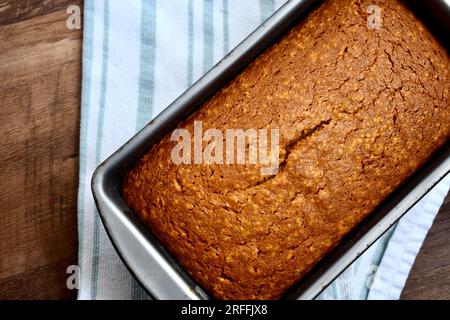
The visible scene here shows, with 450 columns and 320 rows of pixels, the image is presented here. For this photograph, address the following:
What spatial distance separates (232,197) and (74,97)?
570 mm

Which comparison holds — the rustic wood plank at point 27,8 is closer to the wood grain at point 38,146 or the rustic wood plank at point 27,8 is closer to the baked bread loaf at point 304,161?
the wood grain at point 38,146

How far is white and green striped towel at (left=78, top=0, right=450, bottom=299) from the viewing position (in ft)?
4.07

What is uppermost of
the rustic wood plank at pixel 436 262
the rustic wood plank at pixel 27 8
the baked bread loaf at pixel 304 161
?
the rustic wood plank at pixel 27 8

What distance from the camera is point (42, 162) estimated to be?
1.29 meters

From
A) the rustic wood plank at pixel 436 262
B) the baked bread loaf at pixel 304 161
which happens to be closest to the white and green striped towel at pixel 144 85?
the rustic wood plank at pixel 436 262

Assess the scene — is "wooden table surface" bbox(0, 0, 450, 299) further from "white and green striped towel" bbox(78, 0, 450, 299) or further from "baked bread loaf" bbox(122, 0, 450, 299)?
"baked bread loaf" bbox(122, 0, 450, 299)

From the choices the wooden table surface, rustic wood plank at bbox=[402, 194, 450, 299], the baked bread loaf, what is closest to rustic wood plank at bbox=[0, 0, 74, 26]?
the wooden table surface

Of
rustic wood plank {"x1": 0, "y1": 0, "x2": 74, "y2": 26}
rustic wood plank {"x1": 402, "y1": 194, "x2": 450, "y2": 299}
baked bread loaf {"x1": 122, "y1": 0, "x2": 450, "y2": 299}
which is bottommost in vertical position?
rustic wood plank {"x1": 402, "y1": 194, "x2": 450, "y2": 299}

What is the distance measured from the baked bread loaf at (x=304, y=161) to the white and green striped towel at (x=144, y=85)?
0.24 m

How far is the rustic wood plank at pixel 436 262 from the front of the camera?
1.30 meters

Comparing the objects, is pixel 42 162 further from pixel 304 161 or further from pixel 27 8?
pixel 304 161

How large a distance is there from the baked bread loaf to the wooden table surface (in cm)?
33

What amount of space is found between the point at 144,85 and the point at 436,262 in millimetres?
905
